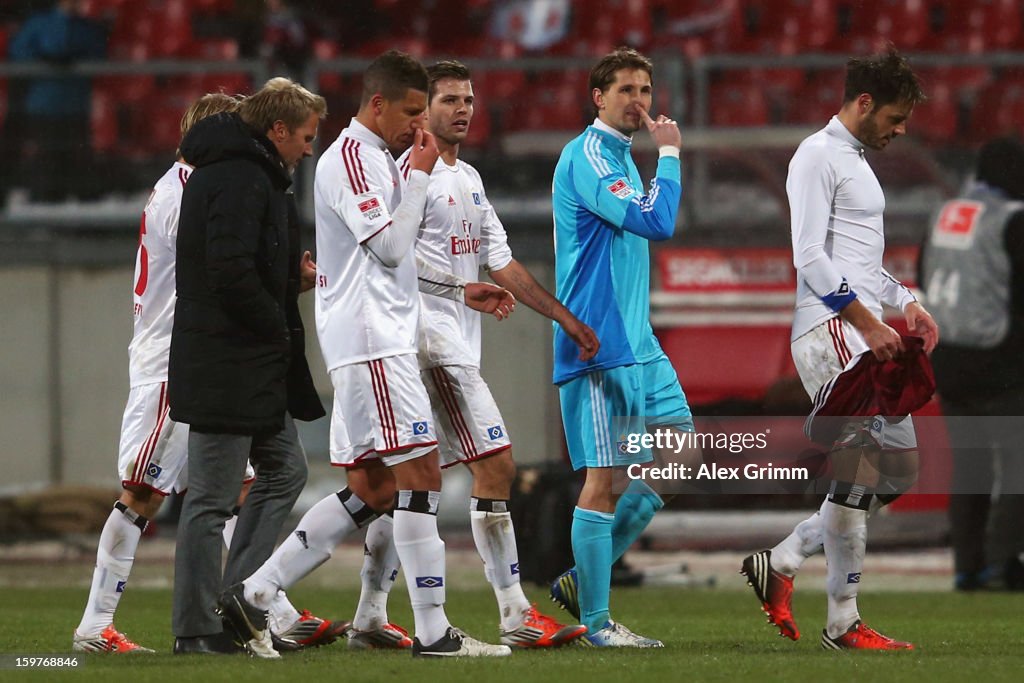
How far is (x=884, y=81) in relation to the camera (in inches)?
242

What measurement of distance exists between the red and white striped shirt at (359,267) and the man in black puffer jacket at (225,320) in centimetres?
18

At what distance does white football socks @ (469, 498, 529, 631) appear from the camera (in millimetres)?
6070

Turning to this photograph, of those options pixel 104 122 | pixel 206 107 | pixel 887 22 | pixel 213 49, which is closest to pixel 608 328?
pixel 206 107

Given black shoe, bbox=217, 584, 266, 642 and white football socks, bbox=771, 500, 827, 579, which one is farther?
white football socks, bbox=771, 500, 827, 579

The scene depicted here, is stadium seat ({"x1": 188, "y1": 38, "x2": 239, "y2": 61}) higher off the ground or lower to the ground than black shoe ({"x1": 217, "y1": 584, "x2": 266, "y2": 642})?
higher

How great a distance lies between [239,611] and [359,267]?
3.78 feet

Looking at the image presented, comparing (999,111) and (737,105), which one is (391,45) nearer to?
(737,105)

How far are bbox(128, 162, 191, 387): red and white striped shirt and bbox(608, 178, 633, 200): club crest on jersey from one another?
151cm

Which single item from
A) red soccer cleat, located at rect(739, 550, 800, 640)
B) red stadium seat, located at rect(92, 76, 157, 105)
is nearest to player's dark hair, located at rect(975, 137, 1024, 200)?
red soccer cleat, located at rect(739, 550, 800, 640)

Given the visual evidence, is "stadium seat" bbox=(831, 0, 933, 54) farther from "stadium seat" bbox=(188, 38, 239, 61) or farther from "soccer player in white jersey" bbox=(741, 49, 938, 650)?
"soccer player in white jersey" bbox=(741, 49, 938, 650)

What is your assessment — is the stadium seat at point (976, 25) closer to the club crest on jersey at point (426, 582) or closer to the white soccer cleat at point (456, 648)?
the white soccer cleat at point (456, 648)

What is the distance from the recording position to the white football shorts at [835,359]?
6070 mm

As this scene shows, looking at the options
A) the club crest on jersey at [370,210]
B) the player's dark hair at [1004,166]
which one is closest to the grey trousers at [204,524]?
the club crest on jersey at [370,210]

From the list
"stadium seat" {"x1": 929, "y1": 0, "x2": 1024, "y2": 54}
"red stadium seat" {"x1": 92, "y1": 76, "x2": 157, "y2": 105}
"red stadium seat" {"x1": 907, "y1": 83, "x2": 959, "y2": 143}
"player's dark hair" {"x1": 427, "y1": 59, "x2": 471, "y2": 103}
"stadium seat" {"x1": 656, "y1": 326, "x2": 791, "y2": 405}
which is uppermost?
"stadium seat" {"x1": 929, "y1": 0, "x2": 1024, "y2": 54}
